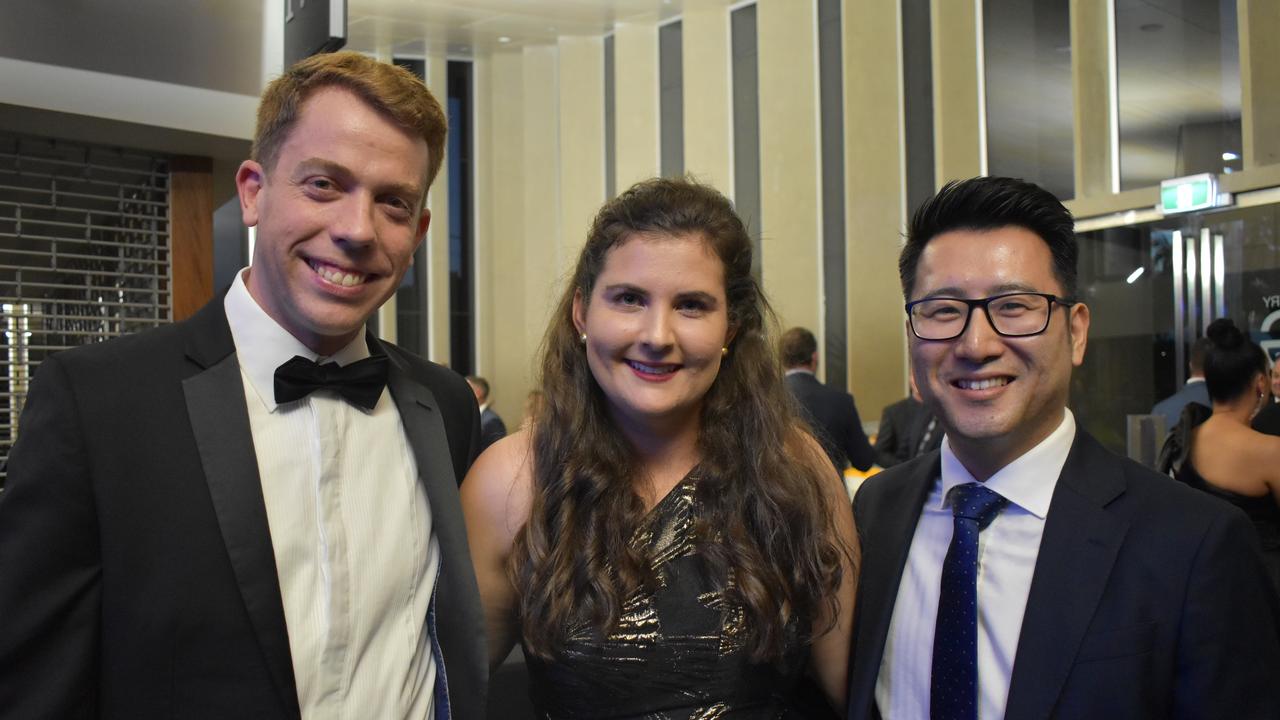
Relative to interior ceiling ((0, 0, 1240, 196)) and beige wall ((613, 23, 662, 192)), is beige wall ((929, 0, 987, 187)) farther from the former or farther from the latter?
beige wall ((613, 23, 662, 192))

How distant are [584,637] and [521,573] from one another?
160 mm

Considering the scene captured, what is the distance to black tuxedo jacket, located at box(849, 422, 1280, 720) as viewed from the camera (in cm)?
134

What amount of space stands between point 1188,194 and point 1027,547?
16.7 feet

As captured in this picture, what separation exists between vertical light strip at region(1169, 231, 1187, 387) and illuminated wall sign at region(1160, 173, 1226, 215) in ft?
0.69

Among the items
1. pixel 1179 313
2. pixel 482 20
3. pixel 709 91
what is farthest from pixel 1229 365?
pixel 482 20

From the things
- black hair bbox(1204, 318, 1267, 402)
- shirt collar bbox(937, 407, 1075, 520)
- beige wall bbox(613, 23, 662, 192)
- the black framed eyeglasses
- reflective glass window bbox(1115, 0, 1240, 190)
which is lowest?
shirt collar bbox(937, 407, 1075, 520)

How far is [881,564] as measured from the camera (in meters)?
1.69

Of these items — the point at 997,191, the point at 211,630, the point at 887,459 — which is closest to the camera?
the point at 211,630

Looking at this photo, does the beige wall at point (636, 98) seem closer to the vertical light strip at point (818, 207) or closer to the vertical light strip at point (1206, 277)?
the vertical light strip at point (818, 207)

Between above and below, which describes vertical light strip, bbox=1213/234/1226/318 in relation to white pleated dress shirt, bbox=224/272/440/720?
above

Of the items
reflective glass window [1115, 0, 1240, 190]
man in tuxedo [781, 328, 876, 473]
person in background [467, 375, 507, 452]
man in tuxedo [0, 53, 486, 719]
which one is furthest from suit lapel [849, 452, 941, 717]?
reflective glass window [1115, 0, 1240, 190]

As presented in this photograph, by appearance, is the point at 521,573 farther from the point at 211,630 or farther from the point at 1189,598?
the point at 1189,598

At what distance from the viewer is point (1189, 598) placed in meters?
1.35

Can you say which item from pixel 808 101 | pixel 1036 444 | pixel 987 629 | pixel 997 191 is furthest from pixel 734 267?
pixel 808 101
